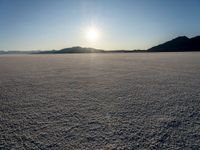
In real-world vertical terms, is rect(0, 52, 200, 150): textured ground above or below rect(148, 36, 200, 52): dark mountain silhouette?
below

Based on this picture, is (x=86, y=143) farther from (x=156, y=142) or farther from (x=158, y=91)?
(x=158, y=91)

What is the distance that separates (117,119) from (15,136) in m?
1.85

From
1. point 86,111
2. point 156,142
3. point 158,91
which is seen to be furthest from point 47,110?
point 158,91

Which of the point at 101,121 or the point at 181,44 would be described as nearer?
the point at 101,121

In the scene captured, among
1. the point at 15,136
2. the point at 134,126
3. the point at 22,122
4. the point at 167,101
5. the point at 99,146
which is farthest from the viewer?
the point at 167,101

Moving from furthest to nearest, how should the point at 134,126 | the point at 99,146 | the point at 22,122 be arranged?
the point at 22,122 < the point at 134,126 < the point at 99,146

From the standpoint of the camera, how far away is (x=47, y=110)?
3482 mm

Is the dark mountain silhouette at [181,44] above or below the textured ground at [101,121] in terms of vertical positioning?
above

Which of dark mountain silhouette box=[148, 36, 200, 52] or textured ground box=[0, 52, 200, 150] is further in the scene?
dark mountain silhouette box=[148, 36, 200, 52]

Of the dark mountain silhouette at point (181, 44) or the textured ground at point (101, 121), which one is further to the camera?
the dark mountain silhouette at point (181, 44)

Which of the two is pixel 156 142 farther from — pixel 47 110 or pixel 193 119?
pixel 47 110

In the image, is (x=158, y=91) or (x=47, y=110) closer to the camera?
(x=47, y=110)

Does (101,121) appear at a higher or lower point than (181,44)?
lower

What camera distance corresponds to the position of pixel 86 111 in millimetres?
3406
